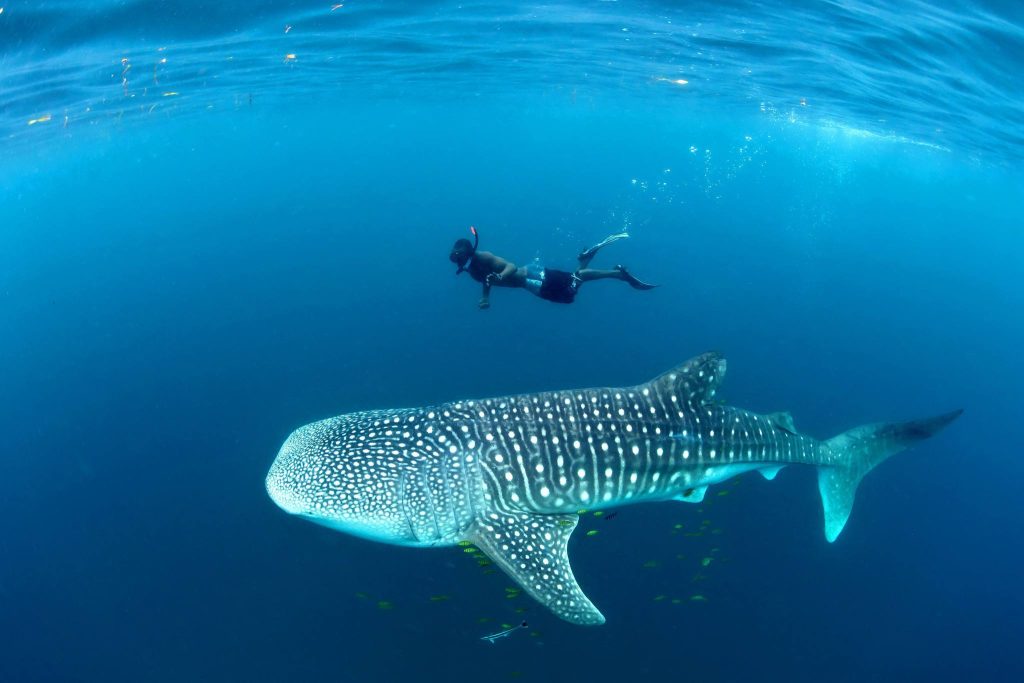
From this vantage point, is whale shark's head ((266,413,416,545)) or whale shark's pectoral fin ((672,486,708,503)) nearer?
whale shark's head ((266,413,416,545))

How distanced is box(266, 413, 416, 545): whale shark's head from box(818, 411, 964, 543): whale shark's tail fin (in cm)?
543

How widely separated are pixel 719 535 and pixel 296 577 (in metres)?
6.59

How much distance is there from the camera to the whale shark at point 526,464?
19.1ft

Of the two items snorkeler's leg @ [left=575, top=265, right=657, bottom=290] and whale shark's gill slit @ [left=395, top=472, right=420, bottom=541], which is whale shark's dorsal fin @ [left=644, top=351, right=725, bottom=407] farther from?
snorkeler's leg @ [left=575, top=265, right=657, bottom=290]

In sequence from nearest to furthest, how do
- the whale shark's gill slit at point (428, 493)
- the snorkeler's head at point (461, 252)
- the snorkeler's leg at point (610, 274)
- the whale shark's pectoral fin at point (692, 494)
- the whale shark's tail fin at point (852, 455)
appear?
the whale shark's gill slit at point (428, 493)
the whale shark's pectoral fin at point (692, 494)
the whale shark's tail fin at point (852, 455)
the snorkeler's head at point (461, 252)
the snorkeler's leg at point (610, 274)

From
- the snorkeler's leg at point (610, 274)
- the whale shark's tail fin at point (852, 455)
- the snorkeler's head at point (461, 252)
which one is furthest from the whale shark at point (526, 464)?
the snorkeler's leg at point (610, 274)

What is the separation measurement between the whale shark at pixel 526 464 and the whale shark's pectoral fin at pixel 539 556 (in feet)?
0.04

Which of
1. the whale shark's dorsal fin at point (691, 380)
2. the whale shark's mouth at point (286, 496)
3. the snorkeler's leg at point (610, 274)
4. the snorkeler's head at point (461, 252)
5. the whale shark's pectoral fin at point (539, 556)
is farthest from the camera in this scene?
the snorkeler's leg at point (610, 274)

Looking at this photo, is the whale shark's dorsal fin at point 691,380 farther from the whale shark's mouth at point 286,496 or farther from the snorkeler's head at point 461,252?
the snorkeler's head at point 461,252

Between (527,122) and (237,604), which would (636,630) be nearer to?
(237,604)

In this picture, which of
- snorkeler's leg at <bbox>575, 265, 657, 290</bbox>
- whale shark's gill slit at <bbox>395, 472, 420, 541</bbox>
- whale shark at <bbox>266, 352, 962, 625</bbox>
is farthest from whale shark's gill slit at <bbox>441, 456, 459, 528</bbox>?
snorkeler's leg at <bbox>575, 265, 657, 290</bbox>

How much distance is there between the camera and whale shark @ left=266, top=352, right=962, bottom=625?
5.82 metres

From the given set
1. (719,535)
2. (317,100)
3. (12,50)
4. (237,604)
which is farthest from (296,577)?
(317,100)

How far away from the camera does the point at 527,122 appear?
2894 inches
